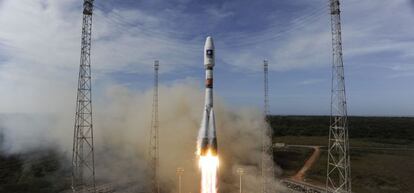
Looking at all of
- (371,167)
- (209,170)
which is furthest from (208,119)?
(371,167)

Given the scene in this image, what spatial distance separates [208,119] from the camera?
34.7 m

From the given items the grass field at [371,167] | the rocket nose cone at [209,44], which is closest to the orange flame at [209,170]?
the rocket nose cone at [209,44]

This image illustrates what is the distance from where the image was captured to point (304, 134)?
134 meters

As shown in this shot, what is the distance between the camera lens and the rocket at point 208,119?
34.5m

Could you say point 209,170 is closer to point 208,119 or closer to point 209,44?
point 208,119

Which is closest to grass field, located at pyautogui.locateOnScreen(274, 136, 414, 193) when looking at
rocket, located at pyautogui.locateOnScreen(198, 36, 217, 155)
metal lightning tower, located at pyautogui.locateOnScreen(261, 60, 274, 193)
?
metal lightning tower, located at pyautogui.locateOnScreen(261, 60, 274, 193)

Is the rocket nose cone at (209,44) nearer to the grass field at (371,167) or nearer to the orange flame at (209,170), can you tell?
the orange flame at (209,170)

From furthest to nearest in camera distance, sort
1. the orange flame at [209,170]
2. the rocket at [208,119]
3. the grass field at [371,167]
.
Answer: the grass field at [371,167] → the orange flame at [209,170] → the rocket at [208,119]

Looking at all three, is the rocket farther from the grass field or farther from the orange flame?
the grass field

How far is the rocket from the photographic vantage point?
34.5 metres

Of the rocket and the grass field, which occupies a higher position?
the rocket

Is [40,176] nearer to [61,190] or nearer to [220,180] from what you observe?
[61,190]

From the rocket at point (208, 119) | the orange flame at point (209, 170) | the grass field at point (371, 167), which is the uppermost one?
the rocket at point (208, 119)

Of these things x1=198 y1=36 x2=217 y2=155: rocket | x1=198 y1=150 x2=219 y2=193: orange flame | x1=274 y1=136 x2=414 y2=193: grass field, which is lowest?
x1=274 y1=136 x2=414 y2=193: grass field
